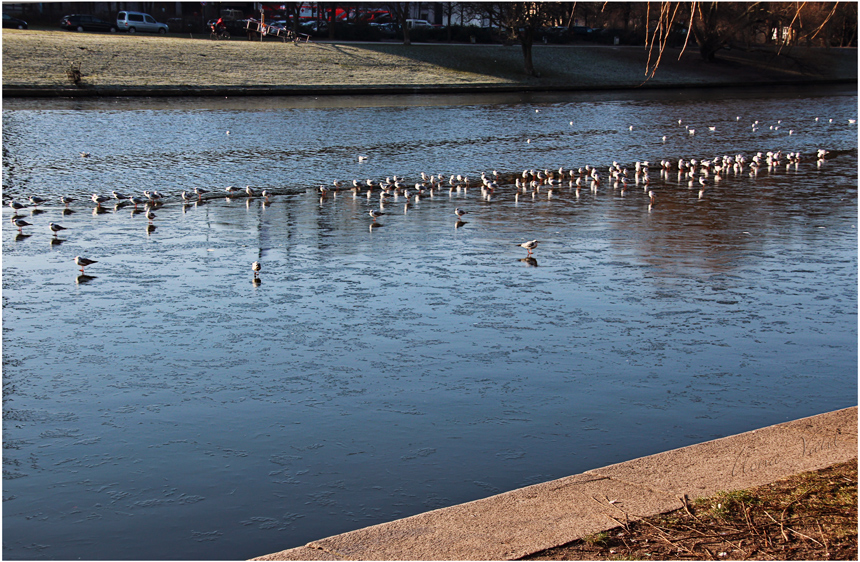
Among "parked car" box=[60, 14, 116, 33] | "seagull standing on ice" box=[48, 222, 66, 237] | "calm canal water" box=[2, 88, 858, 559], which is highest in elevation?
"parked car" box=[60, 14, 116, 33]

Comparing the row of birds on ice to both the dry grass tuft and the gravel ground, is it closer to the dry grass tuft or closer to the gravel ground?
the dry grass tuft

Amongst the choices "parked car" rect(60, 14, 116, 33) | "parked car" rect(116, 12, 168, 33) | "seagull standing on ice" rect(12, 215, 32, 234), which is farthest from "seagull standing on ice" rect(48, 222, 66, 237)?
"parked car" rect(116, 12, 168, 33)

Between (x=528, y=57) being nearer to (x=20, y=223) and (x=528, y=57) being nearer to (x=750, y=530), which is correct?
(x=20, y=223)

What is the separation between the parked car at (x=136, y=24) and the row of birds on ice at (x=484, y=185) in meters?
40.1

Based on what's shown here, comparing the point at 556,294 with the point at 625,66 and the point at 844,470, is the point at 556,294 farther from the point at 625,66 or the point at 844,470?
the point at 625,66

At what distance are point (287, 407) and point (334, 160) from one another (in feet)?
47.1

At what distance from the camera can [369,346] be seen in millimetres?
7832

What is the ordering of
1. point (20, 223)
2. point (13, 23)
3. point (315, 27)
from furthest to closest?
point (315, 27) → point (13, 23) → point (20, 223)

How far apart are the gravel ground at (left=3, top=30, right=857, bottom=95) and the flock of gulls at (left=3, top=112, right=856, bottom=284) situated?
54.9 feet

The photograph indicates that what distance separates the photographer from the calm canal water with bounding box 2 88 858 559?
17.5ft

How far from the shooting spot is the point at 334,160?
20.2 m

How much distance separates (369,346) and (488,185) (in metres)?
9.17

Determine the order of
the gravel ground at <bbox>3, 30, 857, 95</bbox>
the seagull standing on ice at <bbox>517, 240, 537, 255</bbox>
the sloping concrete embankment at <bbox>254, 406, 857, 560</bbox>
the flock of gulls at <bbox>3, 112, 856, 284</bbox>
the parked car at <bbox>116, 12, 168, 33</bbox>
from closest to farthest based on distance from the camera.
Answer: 1. the sloping concrete embankment at <bbox>254, 406, 857, 560</bbox>
2. the seagull standing on ice at <bbox>517, 240, 537, 255</bbox>
3. the flock of gulls at <bbox>3, 112, 856, 284</bbox>
4. the gravel ground at <bbox>3, 30, 857, 95</bbox>
5. the parked car at <bbox>116, 12, 168, 33</bbox>

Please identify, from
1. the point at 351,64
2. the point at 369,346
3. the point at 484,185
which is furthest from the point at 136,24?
the point at 369,346
